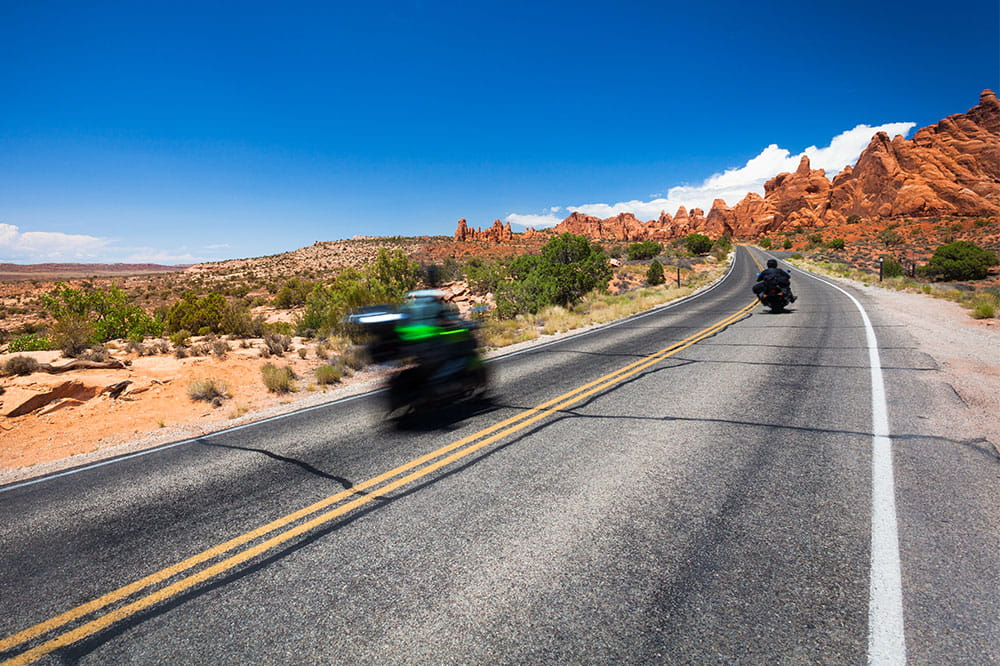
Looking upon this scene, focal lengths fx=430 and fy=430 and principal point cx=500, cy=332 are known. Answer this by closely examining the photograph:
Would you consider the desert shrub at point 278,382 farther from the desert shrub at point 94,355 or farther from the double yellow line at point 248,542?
the double yellow line at point 248,542

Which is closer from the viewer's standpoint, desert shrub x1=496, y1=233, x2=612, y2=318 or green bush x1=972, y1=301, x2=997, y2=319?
green bush x1=972, y1=301, x2=997, y2=319

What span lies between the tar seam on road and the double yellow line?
11.3ft

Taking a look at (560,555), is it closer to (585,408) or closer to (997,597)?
(997,597)

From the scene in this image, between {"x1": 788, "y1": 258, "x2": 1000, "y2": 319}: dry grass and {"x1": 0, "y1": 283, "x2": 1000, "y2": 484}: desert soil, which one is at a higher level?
{"x1": 788, "y1": 258, "x2": 1000, "y2": 319}: dry grass

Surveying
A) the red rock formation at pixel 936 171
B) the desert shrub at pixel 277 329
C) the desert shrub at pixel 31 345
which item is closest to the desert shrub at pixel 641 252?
the desert shrub at pixel 277 329

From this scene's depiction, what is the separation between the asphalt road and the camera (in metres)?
2.35

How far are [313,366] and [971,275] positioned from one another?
42847 millimetres

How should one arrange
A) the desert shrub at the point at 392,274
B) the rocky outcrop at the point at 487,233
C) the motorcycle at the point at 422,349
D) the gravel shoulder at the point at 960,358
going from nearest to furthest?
the gravel shoulder at the point at 960,358
the motorcycle at the point at 422,349
the desert shrub at the point at 392,274
the rocky outcrop at the point at 487,233

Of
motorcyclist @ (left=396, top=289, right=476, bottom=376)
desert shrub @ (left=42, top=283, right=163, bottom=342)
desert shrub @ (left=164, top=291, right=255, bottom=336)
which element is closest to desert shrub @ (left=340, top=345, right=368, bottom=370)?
motorcyclist @ (left=396, top=289, right=476, bottom=376)

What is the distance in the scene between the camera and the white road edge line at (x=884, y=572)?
7.07ft

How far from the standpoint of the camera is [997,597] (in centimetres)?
247

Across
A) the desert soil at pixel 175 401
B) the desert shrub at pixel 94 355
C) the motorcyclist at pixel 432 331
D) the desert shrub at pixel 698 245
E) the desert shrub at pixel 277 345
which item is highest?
the desert shrub at pixel 698 245

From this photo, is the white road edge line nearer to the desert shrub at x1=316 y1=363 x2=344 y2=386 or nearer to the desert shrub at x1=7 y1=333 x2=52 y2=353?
the desert shrub at x1=316 y1=363 x2=344 y2=386

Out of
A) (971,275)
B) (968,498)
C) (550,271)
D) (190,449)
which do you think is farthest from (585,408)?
(971,275)
